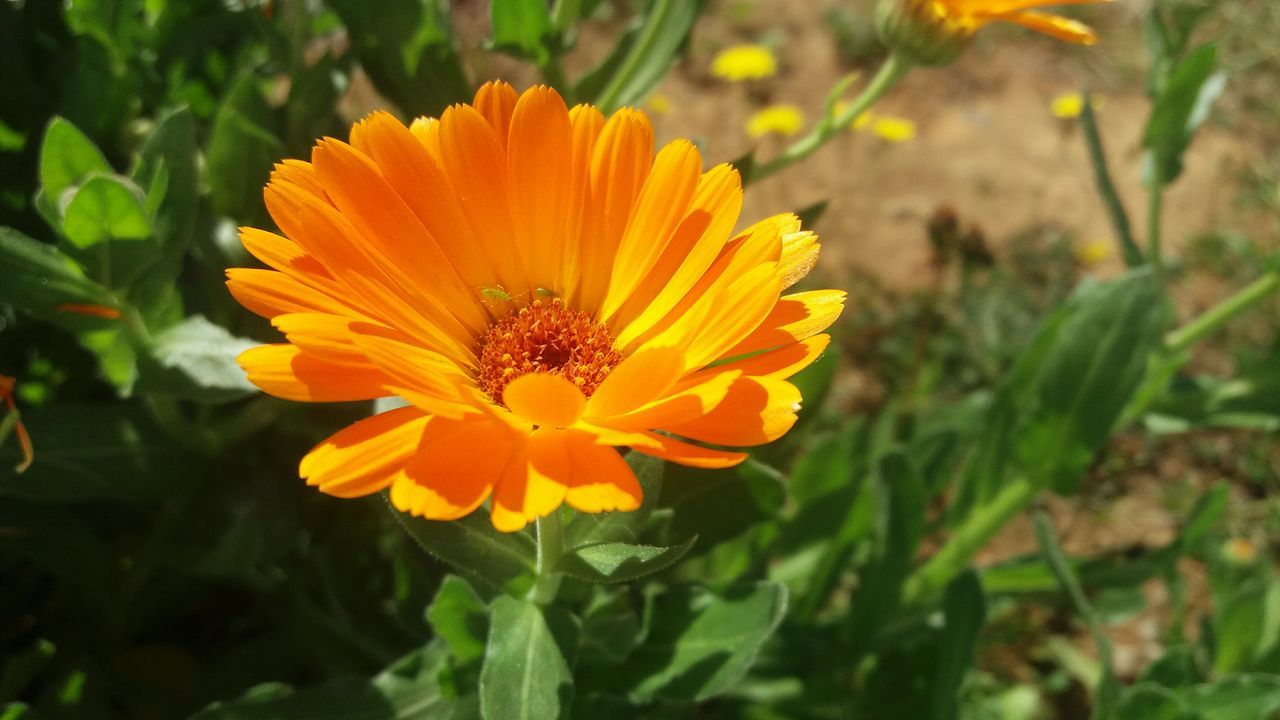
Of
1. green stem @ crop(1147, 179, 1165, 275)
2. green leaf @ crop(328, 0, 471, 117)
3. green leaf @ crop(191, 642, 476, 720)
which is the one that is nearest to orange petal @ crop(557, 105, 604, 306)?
green leaf @ crop(328, 0, 471, 117)

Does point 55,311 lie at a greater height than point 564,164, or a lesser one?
lesser

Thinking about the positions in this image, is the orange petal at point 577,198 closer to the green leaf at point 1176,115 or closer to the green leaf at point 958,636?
the green leaf at point 958,636

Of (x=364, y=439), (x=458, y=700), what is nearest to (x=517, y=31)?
(x=364, y=439)

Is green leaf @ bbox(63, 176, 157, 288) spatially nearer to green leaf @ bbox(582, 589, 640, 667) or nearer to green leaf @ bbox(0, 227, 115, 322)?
green leaf @ bbox(0, 227, 115, 322)

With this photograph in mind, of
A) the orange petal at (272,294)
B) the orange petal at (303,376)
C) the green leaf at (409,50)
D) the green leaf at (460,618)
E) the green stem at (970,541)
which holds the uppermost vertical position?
the green leaf at (409,50)

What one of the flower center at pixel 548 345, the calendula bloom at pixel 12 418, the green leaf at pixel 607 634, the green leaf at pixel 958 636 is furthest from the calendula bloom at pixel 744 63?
the calendula bloom at pixel 12 418

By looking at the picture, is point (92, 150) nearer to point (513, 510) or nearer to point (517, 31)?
point (517, 31)
